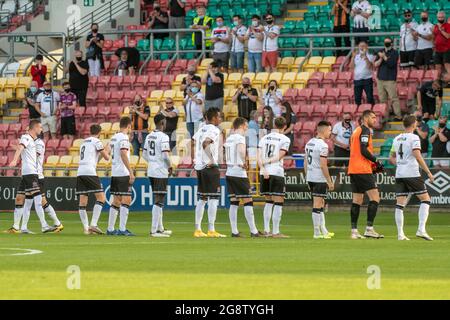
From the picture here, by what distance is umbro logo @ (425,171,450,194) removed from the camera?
32.3m

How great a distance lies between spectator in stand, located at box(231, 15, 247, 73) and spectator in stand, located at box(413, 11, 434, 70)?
5270 millimetres

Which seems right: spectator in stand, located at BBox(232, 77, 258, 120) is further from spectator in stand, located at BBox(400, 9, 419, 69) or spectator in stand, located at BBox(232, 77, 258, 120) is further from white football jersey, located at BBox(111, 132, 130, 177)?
white football jersey, located at BBox(111, 132, 130, 177)

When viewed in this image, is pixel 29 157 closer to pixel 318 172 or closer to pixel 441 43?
pixel 318 172

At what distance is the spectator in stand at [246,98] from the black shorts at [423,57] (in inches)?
183

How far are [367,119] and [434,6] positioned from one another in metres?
15.8

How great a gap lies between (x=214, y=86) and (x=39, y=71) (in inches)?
263

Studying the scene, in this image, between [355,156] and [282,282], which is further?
[355,156]

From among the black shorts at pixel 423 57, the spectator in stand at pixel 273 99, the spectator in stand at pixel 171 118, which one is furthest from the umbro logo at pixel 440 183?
the spectator in stand at pixel 171 118

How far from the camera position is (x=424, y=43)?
36.4 m

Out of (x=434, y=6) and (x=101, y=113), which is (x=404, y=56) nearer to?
(x=434, y=6)

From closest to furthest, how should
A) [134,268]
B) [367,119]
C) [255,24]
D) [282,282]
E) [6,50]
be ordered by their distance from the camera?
[282,282]
[134,268]
[367,119]
[255,24]
[6,50]

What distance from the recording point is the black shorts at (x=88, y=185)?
26297mm

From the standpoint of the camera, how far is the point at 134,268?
17.4m

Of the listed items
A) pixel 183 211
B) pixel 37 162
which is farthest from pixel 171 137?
pixel 37 162
